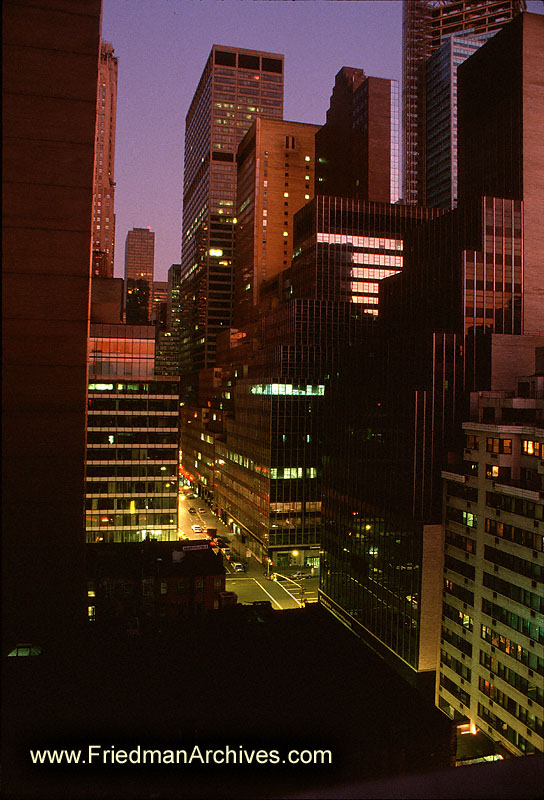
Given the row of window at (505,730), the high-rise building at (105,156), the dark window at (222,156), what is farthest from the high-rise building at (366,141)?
the row of window at (505,730)

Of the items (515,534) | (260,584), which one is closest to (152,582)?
(260,584)

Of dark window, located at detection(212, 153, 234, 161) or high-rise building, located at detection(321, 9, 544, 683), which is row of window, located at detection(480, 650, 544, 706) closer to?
high-rise building, located at detection(321, 9, 544, 683)

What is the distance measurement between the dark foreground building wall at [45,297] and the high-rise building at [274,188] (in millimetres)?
95396

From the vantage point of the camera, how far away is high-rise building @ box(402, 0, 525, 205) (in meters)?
109

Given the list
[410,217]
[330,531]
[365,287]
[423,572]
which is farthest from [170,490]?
[410,217]

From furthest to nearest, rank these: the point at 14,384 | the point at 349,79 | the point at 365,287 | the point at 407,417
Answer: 1. the point at 349,79
2. the point at 365,287
3. the point at 407,417
4. the point at 14,384

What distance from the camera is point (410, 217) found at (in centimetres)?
7638

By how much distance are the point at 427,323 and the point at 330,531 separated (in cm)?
2289

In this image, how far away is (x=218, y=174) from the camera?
466 feet

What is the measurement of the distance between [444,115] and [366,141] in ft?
91.8

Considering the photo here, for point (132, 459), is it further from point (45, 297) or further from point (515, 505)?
point (45, 297)

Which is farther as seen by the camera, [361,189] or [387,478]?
[361,189]

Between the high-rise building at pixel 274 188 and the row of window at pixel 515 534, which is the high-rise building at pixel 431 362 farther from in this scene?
the high-rise building at pixel 274 188

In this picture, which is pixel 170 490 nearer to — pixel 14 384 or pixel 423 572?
A: pixel 423 572
